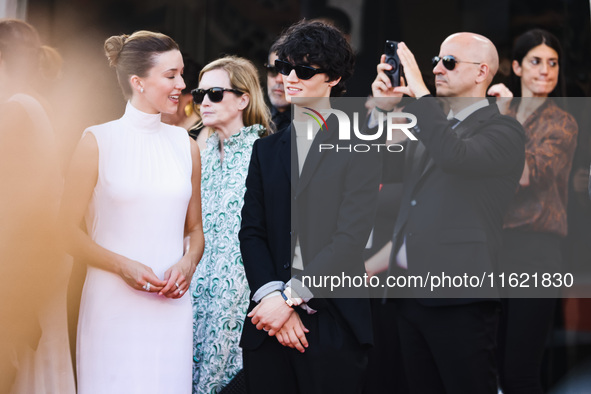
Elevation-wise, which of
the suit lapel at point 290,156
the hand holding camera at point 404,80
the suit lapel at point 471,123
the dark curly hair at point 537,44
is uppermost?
the dark curly hair at point 537,44

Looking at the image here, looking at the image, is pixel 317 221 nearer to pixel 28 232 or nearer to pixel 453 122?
pixel 453 122

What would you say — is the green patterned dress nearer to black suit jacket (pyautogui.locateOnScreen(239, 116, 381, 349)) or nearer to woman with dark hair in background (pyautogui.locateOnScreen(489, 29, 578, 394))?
black suit jacket (pyautogui.locateOnScreen(239, 116, 381, 349))

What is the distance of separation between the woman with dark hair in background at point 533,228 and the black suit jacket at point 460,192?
0.76m

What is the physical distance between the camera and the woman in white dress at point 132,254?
9.69 feet

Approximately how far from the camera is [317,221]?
2.77m

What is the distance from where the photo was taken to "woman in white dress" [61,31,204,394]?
116 inches

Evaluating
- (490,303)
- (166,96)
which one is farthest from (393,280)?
(166,96)

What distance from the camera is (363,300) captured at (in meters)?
2.73

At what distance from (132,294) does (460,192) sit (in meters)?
1.49

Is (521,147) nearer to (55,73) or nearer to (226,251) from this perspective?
(226,251)

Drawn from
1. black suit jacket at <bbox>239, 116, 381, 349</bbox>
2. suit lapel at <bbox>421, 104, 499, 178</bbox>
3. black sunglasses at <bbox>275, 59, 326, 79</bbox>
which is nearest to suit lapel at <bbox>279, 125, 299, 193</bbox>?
black suit jacket at <bbox>239, 116, 381, 349</bbox>

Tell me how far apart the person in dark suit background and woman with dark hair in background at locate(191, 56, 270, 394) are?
0.82 metres

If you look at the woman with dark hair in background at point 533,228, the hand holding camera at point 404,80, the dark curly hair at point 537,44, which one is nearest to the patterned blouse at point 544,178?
the woman with dark hair in background at point 533,228

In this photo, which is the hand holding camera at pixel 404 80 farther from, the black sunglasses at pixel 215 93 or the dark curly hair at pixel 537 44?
the dark curly hair at pixel 537 44
